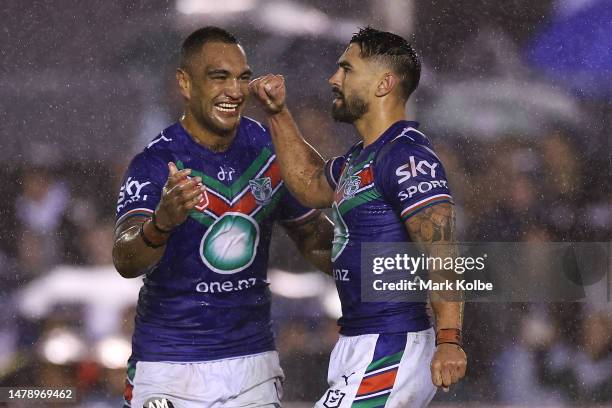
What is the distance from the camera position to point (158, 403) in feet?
10.6

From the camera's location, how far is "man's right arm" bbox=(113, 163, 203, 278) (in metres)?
2.78

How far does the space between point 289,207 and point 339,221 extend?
1.68 ft

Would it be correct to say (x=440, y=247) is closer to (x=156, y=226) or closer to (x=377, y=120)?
(x=377, y=120)

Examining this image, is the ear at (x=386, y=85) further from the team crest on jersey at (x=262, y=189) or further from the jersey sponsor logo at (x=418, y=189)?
the team crest on jersey at (x=262, y=189)

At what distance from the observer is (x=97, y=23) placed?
5469mm

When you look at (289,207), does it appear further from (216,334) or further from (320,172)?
(216,334)

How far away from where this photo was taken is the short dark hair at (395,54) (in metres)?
3.13

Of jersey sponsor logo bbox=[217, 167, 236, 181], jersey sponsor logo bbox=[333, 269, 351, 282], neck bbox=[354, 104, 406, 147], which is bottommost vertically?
jersey sponsor logo bbox=[333, 269, 351, 282]

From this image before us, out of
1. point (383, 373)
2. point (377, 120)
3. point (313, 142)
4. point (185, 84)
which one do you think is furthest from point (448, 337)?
point (313, 142)

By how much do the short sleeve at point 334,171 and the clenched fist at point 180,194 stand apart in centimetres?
58

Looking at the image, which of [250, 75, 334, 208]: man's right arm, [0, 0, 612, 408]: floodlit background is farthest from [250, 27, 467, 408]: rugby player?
[0, 0, 612, 408]: floodlit background

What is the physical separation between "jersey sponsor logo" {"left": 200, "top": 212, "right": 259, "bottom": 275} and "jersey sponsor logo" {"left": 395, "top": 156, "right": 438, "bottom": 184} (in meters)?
0.70

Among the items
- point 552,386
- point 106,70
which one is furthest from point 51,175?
point 552,386

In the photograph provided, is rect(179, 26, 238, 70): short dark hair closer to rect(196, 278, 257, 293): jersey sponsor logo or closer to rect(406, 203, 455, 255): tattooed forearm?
rect(196, 278, 257, 293): jersey sponsor logo
